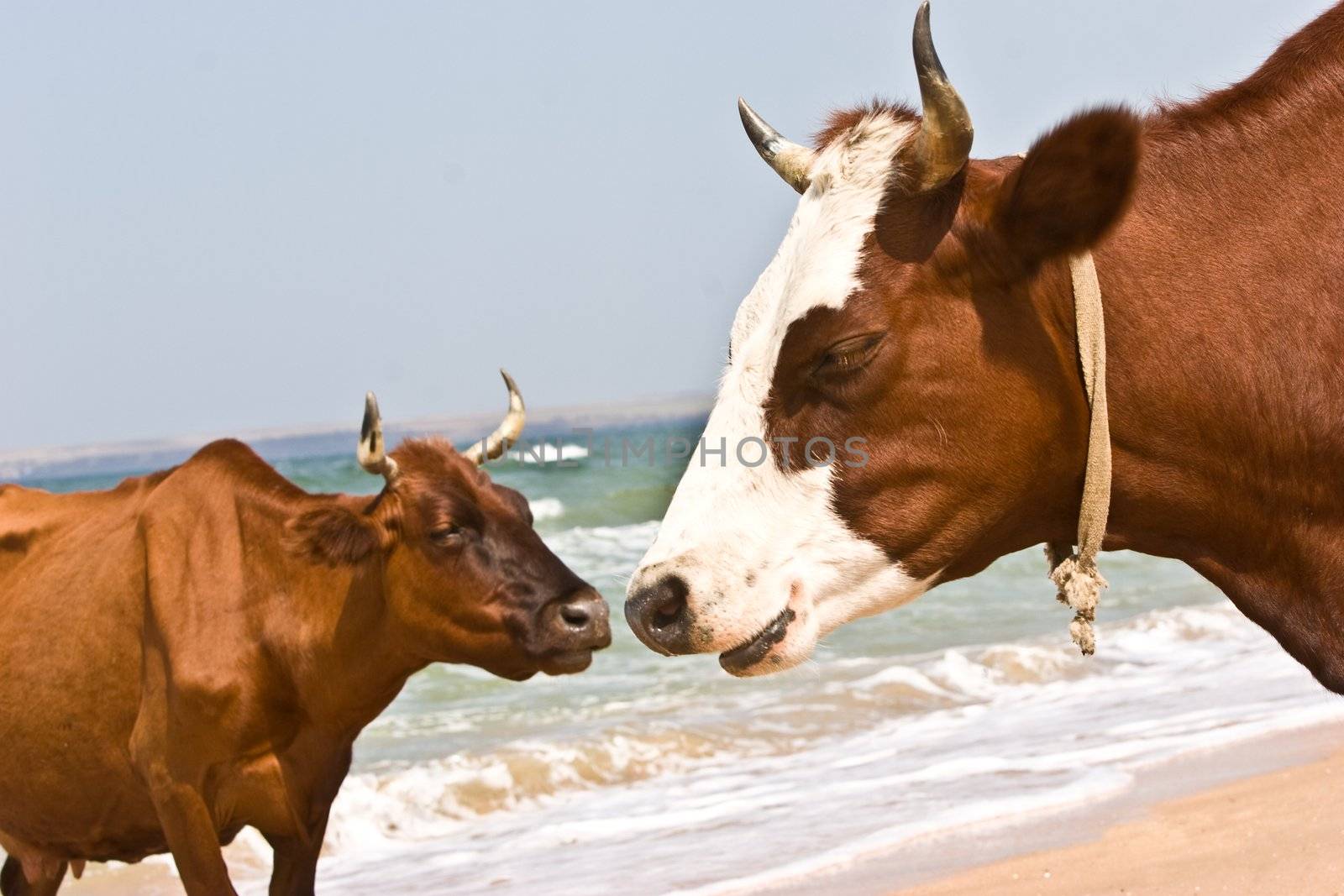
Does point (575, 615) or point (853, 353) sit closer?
point (853, 353)

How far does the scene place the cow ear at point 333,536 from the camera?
5.45 metres

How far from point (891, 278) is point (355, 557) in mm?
3398

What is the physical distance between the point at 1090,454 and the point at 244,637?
3.49 metres

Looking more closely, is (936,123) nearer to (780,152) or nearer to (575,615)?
(780,152)

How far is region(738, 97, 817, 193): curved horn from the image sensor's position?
2871mm

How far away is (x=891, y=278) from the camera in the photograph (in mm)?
2508

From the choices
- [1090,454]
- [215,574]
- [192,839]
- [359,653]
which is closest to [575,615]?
[359,653]

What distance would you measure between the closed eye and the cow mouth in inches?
15.4

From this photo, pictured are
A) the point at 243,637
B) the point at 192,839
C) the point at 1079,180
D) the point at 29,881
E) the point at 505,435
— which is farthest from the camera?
the point at 505,435

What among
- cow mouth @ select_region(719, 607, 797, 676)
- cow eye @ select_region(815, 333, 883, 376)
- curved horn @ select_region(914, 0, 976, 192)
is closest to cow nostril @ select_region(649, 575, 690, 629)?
cow mouth @ select_region(719, 607, 797, 676)

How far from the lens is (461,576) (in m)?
5.48

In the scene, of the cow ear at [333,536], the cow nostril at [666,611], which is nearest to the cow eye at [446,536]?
the cow ear at [333,536]

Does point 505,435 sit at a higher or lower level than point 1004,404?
lower

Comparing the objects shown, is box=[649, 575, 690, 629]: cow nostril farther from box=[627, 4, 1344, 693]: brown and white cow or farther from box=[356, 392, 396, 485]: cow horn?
box=[356, 392, 396, 485]: cow horn
